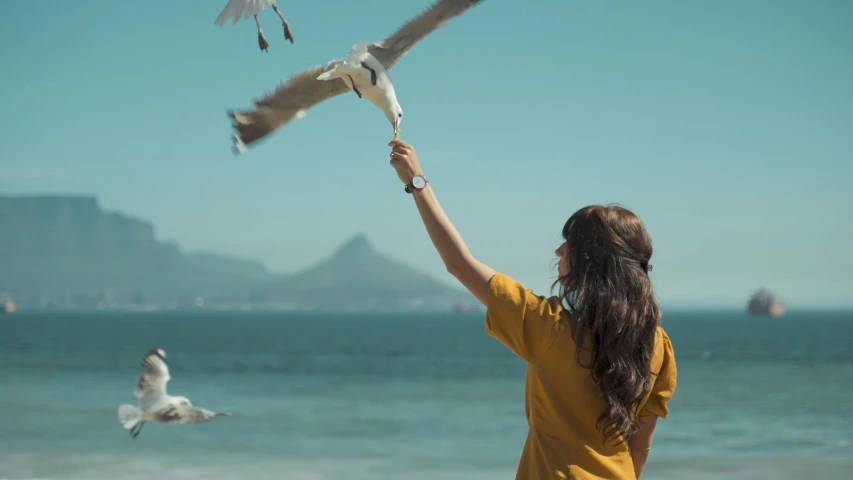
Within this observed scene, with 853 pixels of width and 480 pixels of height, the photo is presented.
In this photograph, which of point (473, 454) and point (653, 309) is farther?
point (473, 454)

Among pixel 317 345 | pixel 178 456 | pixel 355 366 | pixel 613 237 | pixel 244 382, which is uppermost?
pixel 317 345

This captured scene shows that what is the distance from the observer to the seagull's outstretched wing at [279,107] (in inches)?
90.5

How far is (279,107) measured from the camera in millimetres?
2348

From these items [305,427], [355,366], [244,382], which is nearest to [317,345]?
[355,366]

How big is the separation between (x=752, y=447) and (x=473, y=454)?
5.11m

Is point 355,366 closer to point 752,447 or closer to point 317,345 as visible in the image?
point 317,345

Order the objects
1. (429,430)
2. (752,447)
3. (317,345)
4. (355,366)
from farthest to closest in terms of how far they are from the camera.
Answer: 1. (317,345)
2. (355,366)
3. (429,430)
4. (752,447)

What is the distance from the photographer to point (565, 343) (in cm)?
142

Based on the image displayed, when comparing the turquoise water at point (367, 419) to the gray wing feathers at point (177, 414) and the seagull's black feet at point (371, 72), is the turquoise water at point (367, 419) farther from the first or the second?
the seagull's black feet at point (371, 72)

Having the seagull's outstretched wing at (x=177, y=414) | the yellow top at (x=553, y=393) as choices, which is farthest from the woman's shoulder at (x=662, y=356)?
the seagull's outstretched wing at (x=177, y=414)

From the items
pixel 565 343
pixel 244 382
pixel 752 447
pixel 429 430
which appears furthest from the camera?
pixel 244 382

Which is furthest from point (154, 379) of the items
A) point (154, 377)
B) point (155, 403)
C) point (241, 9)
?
point (241, 9)

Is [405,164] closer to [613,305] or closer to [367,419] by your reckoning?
[613,305]

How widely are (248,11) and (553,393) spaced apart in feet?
5.01
